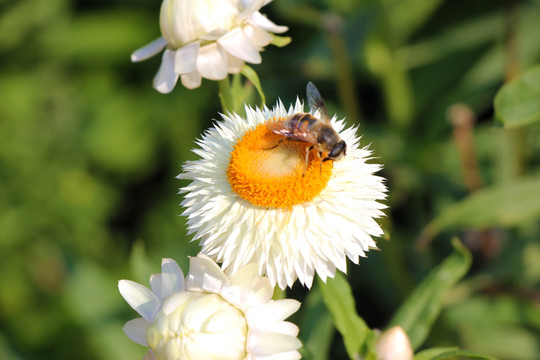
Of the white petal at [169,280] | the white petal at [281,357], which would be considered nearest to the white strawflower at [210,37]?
the white petal at [169,280]

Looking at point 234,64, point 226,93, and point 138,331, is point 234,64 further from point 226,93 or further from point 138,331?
point 138,331

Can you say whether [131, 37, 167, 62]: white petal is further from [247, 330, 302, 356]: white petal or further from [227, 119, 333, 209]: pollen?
[247, 330, 302, 356]: white petal

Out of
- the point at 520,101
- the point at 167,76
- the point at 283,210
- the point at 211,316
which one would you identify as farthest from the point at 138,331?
the point at 520,101

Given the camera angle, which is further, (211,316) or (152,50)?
(152,50)

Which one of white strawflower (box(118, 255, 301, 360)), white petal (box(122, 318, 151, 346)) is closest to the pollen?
white strawflower (box(118, 255, 301, 360))

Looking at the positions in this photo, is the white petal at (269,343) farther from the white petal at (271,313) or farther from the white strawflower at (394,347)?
the white strawflower at (394,347)

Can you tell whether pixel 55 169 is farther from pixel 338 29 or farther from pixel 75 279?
pixel 338 29

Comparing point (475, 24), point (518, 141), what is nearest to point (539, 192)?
point (518, 141)
